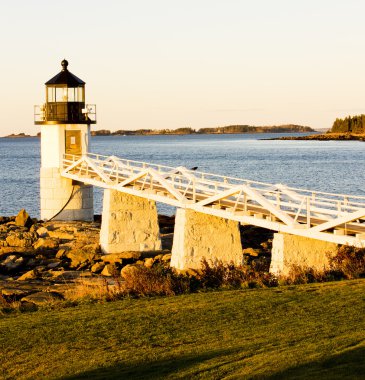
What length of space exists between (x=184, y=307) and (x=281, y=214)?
6.06 m

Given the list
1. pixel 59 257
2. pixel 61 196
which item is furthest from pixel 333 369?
pixel 61 196

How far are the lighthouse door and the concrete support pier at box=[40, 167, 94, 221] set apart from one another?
104cm

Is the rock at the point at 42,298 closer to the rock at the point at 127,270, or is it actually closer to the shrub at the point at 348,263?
the rock at the point at 127,270

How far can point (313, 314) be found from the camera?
1115cm

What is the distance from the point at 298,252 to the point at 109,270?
700cm

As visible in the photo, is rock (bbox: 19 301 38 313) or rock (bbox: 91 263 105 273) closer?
rock (bbox: 19 301 38 313)

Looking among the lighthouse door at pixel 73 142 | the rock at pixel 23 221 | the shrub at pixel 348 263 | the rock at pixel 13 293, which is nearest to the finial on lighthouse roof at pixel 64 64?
the lighthouse door at pixel 73 142

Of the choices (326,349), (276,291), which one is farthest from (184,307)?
(326,349)

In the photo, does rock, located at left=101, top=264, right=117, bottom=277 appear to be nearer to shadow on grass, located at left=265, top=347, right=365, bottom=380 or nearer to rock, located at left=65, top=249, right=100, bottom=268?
rock, located at left=65, top=249, right=100, bottom=268

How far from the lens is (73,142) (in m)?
33.8

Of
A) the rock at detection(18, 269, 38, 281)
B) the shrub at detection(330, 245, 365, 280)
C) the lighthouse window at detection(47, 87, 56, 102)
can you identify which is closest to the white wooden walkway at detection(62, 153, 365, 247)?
the shrub at detection(330, 245, 365, 280)

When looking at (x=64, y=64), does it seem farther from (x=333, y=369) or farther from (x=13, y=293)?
(x=333, y=369)

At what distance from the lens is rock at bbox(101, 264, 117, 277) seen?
72.2ft

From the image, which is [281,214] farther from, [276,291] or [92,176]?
[92,176]
